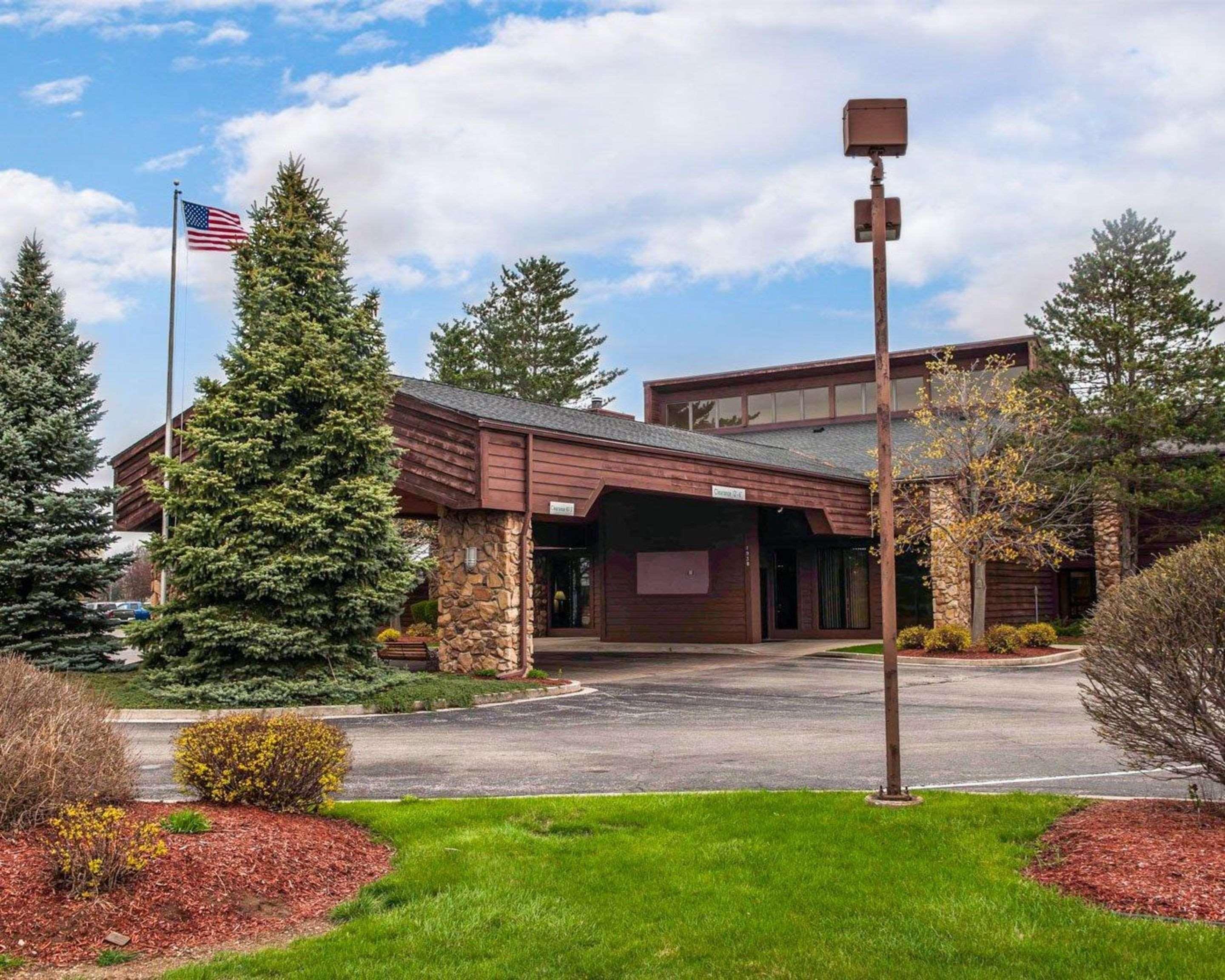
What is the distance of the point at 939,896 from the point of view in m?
5.76

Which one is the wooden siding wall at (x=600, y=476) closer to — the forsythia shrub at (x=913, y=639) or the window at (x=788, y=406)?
the forsythia shrub at (x=913, y=639)

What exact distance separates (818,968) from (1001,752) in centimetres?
723

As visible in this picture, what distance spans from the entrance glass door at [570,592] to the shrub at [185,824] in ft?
98.1

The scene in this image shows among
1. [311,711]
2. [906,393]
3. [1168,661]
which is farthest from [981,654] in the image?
[1168,661]

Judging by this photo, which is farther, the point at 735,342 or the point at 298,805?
the point at 735,342

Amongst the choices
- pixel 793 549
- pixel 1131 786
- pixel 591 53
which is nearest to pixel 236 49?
pixel 591 53

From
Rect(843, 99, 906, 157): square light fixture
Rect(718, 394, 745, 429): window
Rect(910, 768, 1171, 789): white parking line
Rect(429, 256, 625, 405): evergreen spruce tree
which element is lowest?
Rect(910, 768, 1171, 789): white parking line

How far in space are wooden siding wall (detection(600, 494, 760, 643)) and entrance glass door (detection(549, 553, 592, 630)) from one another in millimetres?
3314

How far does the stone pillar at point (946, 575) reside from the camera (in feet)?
92.3

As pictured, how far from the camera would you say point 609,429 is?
24.4m

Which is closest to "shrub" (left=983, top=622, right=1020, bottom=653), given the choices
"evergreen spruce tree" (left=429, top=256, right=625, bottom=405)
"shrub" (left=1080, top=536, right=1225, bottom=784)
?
"shrub" (left=1080, top=536, right=1225, bottom=784)

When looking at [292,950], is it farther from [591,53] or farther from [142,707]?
[591,53]

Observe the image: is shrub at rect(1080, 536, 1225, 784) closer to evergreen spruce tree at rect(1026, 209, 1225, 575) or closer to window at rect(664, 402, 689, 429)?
evergreen spruce tree at rect(1026, 209, 1225, 575)

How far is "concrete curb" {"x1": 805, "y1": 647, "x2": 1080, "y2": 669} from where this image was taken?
23547 mm
